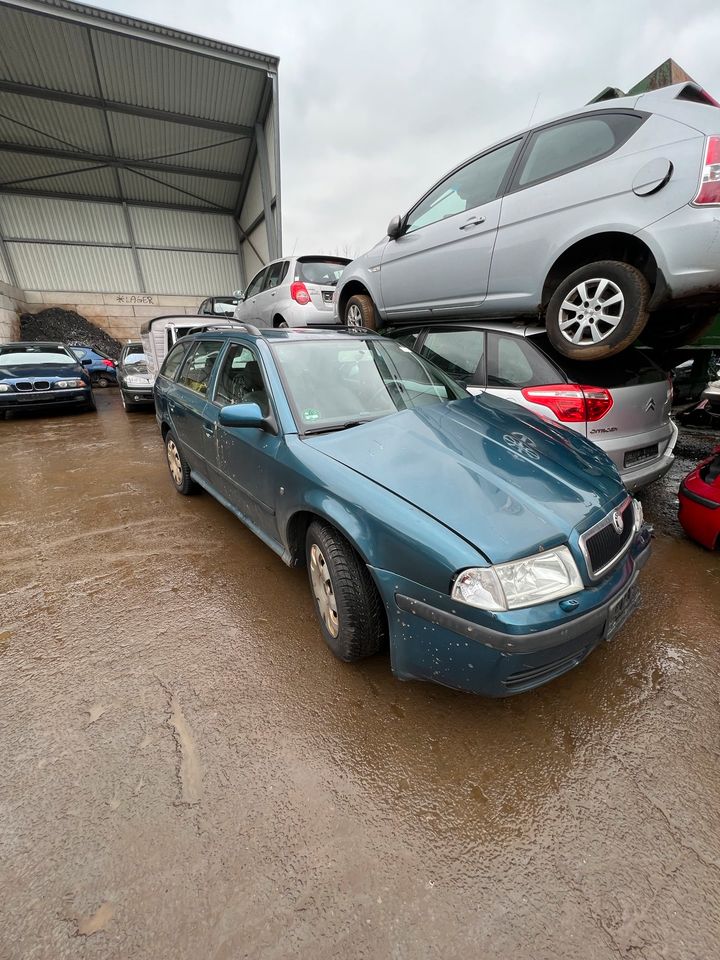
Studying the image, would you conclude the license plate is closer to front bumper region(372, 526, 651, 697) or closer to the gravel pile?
front bumper region(372, 526, 651, 697)

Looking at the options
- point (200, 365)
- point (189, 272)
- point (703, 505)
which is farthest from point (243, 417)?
point (189, 272)

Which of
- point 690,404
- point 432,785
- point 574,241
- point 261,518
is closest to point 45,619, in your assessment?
point 261,518

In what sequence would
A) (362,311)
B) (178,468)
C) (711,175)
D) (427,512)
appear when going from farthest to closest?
(362,311)
(178,468)
(711,175)
(427,512)

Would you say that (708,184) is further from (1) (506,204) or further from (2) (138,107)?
(2) (138,107)

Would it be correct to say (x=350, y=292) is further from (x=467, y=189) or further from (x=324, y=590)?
(x=324, y=590)

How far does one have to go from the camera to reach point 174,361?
412cm

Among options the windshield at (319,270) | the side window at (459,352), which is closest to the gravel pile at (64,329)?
the windshield at (319,270)

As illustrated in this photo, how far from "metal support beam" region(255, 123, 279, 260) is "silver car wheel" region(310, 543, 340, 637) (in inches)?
494

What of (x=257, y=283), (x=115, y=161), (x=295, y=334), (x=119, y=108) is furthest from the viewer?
(x=115, y=161)

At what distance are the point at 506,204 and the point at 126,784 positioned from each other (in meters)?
4.11

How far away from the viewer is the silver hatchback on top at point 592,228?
2.52m

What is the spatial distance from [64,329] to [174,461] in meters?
14.0

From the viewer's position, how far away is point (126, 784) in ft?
5.05

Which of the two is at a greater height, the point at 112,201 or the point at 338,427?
the point at 112,201
